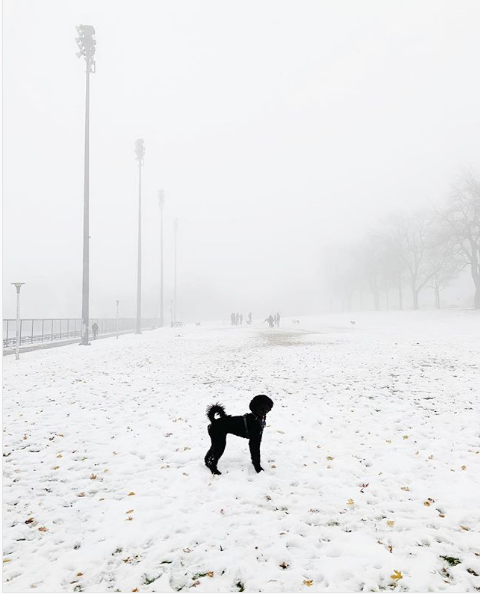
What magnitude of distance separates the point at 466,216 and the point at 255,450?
46.9m

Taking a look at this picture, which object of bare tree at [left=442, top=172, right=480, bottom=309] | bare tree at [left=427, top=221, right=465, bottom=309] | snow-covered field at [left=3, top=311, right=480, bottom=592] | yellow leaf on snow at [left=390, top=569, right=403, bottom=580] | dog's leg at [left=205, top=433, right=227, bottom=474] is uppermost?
bare tree at [left=442, top=172, right=480, bottom=309]

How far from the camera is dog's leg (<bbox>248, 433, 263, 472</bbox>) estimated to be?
627 cm

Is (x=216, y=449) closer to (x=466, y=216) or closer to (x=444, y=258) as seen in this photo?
(x=466, y=216)

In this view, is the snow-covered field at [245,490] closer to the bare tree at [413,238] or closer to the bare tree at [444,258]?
the bare tree at [444,258]

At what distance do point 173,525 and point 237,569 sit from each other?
1204 mm

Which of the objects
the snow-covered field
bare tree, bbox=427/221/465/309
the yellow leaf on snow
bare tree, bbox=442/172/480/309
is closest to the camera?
the yellow leaf on snow

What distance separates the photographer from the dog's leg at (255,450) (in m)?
6.27

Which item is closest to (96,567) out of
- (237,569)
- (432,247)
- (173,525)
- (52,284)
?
(173,525)

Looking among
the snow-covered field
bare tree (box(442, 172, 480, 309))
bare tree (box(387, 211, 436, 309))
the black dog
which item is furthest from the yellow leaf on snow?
bare tree (box(387, 211, 436, 309))

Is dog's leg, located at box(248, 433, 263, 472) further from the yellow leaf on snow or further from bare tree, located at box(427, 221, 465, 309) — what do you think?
bare tree, located at box(427, 221, 465, 309)

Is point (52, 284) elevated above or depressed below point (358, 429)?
above

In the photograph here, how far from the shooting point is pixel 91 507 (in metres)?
5.38

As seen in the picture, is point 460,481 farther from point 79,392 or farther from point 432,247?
point 432,247

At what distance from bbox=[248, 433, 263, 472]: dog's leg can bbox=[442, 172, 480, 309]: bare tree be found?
44.6 m
